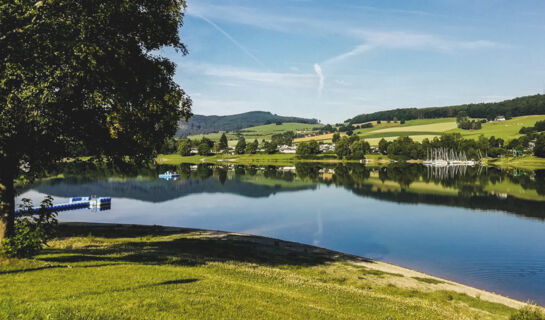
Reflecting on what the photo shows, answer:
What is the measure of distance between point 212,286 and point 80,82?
14.1 metres

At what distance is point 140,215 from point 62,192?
4546 centimetres

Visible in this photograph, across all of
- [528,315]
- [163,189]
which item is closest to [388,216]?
[528,315]

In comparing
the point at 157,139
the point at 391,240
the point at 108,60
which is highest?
the point at 108,60

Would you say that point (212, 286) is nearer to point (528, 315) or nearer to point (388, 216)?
point (528, 315)

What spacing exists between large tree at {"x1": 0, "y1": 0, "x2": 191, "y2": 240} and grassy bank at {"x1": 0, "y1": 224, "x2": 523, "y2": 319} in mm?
6364

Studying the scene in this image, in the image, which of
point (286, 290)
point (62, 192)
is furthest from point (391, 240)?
point (62, 192)

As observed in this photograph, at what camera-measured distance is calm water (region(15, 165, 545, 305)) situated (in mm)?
41531

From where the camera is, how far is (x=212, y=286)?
57.1ft

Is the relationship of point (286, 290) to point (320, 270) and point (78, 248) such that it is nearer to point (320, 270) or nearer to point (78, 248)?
point (320, 270)

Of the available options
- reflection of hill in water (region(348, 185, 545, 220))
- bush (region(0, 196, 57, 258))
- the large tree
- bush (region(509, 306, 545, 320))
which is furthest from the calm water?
bush (region(509, 306, 545, 320))

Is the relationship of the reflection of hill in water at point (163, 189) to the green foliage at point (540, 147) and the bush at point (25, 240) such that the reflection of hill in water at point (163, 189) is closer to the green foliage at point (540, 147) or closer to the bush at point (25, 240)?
the bush at point (25, 240)

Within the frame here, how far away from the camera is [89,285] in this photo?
1536 cm

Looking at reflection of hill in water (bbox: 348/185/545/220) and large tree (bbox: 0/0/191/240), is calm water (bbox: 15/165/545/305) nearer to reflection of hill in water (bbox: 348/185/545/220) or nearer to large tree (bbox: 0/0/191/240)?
reflection of hill in water (bbox: 348/185/545/220)

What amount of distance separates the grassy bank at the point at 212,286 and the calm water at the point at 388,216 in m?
9.69
